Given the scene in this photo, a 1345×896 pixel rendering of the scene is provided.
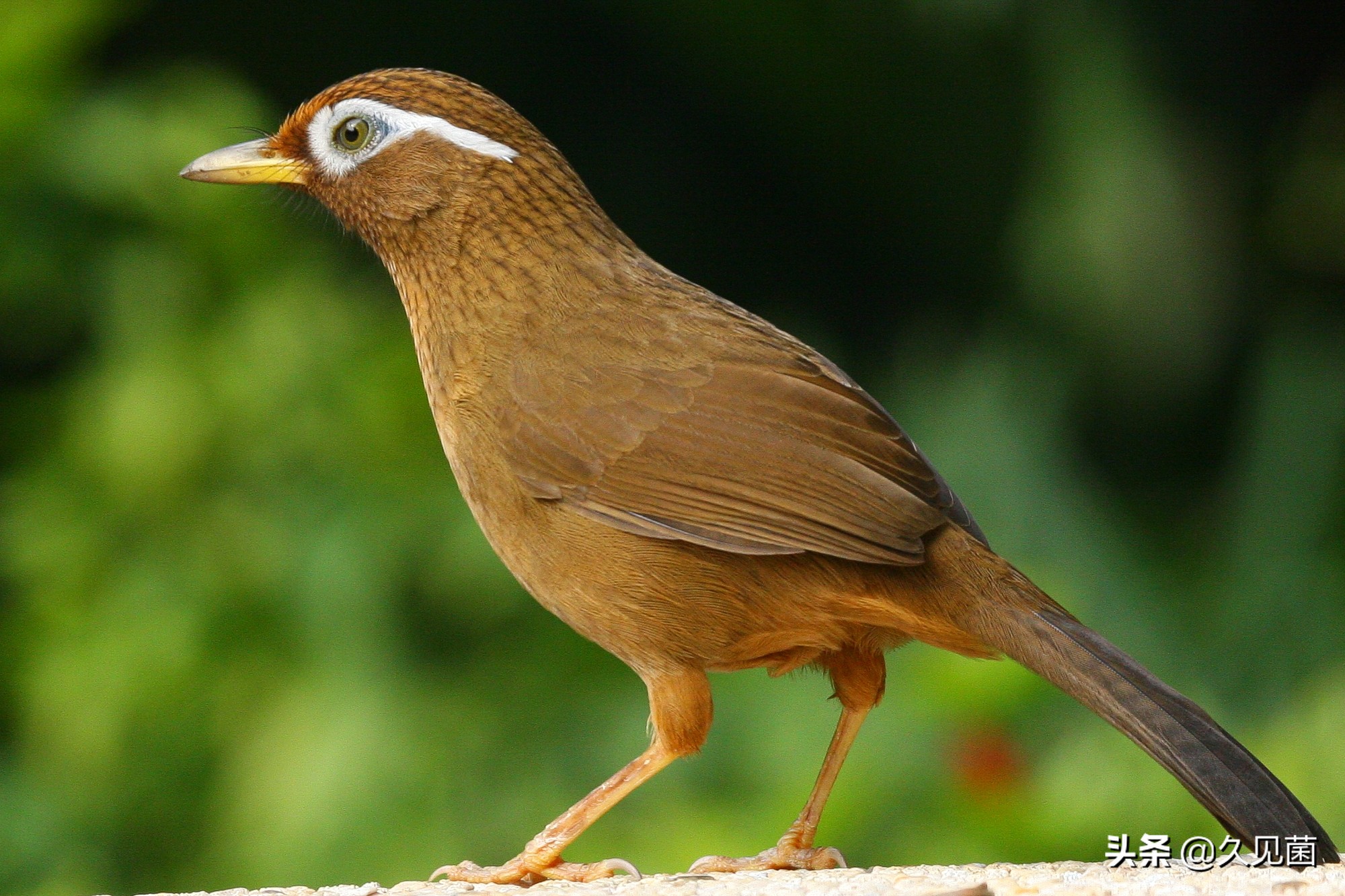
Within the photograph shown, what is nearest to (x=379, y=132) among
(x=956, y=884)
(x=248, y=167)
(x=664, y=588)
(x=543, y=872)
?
(x=248, y=167)

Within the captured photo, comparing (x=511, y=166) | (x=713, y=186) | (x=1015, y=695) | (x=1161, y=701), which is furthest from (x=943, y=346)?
(x=1161, y=701)

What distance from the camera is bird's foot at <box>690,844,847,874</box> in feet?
12.2

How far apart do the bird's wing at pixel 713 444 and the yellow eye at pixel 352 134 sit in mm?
663

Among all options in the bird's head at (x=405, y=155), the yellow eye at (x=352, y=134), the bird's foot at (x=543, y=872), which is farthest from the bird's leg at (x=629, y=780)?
the yellow eye at (x=352, y=134)

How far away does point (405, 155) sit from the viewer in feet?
12.3

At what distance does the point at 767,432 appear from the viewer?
134 inches

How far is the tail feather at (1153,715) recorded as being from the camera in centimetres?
296

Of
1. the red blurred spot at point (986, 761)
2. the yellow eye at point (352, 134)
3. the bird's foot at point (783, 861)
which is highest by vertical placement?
the yellow eye at point (352, 134)

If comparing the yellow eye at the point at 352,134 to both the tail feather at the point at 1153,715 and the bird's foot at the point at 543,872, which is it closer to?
the bird's foot at the point at 543,872

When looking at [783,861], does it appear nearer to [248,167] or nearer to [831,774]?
[831,774]

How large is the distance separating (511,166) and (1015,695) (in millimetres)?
2039

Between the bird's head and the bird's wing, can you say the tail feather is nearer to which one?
the bird's wing

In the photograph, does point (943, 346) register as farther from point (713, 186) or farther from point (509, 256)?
point (509, 256)

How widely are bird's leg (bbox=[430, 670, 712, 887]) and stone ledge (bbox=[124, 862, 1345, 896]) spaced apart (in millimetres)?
48
